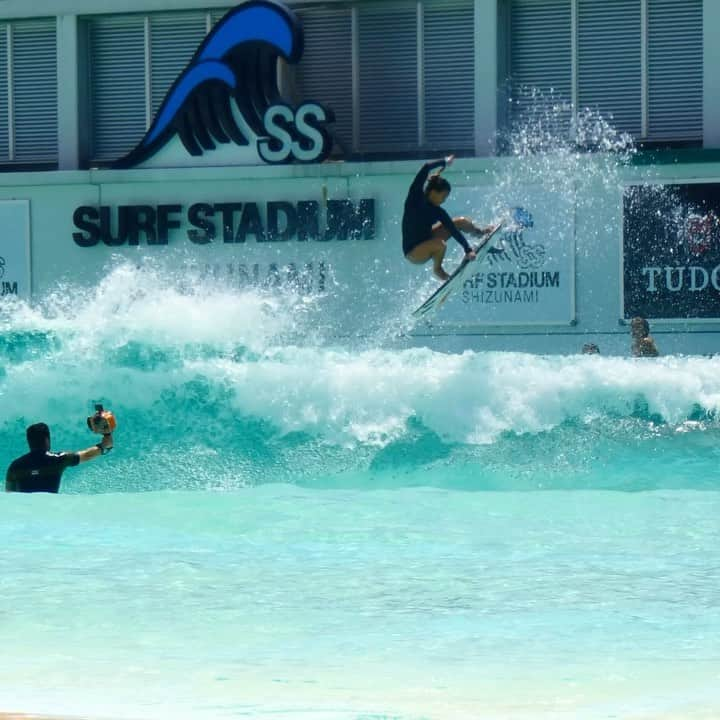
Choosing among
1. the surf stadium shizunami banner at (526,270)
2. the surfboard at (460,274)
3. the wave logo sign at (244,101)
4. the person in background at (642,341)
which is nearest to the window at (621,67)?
the surf stadium shizunami banner at (526,270)

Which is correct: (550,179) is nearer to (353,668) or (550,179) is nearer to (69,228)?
(69,228)

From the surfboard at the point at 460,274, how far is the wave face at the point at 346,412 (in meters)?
1.88

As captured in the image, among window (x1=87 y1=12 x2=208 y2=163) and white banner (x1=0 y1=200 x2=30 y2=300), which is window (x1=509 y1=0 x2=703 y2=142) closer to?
window (x1=87 y1=12 x2=208 y2=163)

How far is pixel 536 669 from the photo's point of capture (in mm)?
7000

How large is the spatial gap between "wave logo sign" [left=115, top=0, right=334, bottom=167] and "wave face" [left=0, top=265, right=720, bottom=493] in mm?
7280

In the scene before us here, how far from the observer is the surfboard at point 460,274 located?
18.5 meters

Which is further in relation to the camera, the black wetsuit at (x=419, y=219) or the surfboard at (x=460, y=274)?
the surfboard at (x=460, y=274)

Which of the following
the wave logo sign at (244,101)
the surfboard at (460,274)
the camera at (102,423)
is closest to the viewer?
the camera at (102,423)

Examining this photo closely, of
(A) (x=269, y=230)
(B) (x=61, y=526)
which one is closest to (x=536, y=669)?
(B) (x=61, y=526)

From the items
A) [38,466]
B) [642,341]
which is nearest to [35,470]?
[38,466]

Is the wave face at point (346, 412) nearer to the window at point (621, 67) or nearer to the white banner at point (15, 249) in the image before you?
the window at point (621, 67)

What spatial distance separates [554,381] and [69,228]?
1236 centimetres

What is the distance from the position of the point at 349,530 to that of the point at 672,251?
1398 centimetres

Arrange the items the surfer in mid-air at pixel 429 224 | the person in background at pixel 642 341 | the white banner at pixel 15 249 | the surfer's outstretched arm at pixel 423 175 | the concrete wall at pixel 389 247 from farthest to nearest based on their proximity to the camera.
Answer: the white banner at pixel 15 249 → the concrete wall at pixel 389 247 → the person in background at pixel 642 341 → the surfer in mid-air at pixel 429 224 → the surfer's outstretched arm at pixel 423 175
